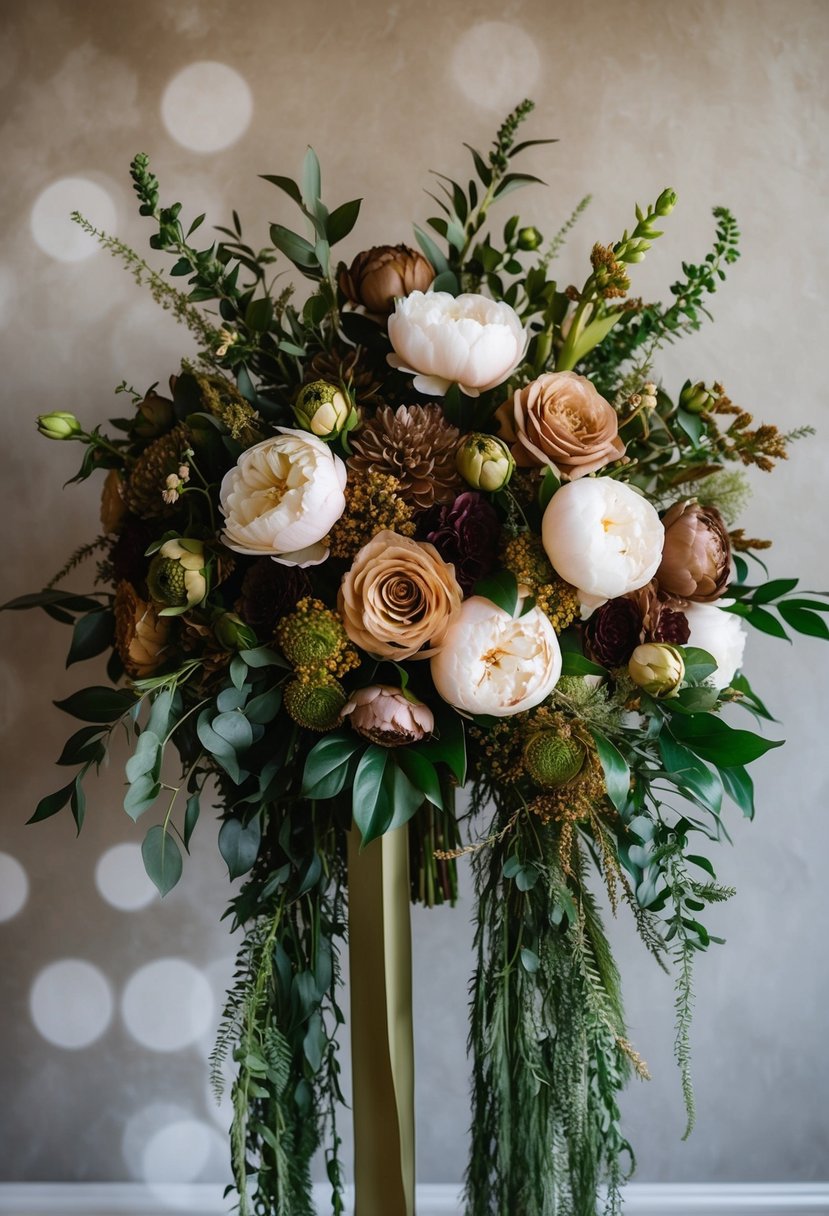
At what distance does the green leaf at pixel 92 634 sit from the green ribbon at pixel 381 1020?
331mm

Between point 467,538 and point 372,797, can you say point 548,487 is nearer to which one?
point 467,538

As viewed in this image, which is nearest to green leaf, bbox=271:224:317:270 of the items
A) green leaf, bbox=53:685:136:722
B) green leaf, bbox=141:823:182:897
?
green leaf, bbox=53:685:136:722

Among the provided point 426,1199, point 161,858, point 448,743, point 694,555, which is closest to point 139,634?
point 161,858

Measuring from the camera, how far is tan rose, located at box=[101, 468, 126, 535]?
88cm

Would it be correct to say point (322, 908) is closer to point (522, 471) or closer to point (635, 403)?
point (522, 471)

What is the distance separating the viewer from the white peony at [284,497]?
28.0 inches

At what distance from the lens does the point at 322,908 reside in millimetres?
892

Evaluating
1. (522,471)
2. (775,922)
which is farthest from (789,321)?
(775,922)

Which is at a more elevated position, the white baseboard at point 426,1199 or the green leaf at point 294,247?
the green leaf at point 294,247

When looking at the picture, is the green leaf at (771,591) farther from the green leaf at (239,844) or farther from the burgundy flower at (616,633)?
the green leaf at (239,844)

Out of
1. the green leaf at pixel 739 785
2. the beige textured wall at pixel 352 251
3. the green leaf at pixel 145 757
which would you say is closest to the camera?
the green leaf at pixel 145 757

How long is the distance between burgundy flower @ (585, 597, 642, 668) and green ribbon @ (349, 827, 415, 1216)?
0.26 meters

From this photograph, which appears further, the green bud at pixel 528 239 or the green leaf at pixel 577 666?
the green bud at pixel 528 239

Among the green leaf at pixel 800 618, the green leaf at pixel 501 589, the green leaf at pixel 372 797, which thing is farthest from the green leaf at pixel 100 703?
the green leaf at pixel 800 618
